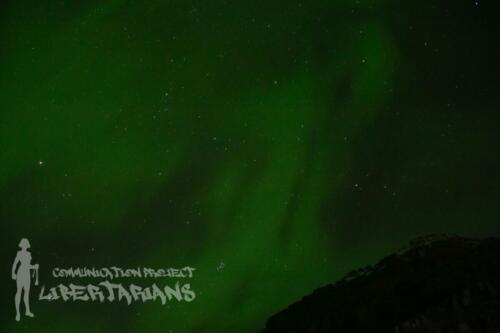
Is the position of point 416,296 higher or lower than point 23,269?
lower

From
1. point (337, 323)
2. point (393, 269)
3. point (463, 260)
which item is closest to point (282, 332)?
point (337, 323)

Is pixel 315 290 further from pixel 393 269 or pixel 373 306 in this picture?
pixel 373 306

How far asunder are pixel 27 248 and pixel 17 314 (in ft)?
10.2

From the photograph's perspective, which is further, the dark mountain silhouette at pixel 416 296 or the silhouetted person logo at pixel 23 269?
the dark mountain silhouette at pixel 416 296

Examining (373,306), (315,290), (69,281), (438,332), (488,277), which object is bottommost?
(438,332)

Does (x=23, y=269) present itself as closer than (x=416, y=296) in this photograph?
Yes

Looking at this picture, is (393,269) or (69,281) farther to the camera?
(393,269)

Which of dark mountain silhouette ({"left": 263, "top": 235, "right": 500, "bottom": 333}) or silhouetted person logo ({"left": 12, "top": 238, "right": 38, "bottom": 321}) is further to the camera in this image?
dark mountain silhouette ({"left": 263, "top": 235, "right": 500, "bottom": 333})

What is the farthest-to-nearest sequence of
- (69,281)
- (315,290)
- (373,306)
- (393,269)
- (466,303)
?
(315,290)
(393,269)
(373,306)
(466,303)
(69,281)

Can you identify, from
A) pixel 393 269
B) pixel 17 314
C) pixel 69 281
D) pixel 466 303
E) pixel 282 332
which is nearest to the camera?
pixel 17 314

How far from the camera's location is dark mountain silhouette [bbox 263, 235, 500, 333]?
19078 millimetres

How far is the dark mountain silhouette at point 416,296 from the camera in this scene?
62.6 feet

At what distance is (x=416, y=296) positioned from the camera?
27234mm

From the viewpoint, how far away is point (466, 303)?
65.2 feet
